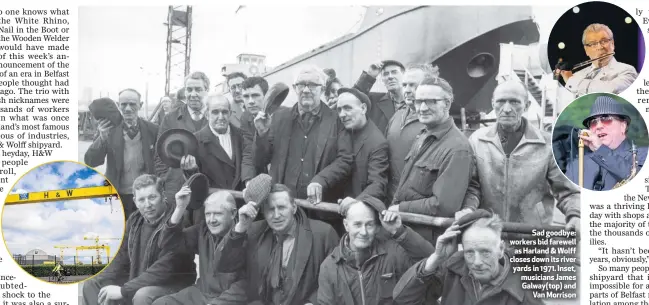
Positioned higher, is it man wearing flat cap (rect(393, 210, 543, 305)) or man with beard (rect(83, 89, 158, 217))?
man with beard (rect(83, 89, 158, 217))

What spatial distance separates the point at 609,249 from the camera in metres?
4.92

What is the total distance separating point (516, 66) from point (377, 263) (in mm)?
1883

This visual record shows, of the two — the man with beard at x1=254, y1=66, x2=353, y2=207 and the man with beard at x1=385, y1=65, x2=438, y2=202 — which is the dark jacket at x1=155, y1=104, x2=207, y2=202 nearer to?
the man with beard at x1=254, y1=66, x2=353, y2=207

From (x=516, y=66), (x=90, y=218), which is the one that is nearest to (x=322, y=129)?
(x=516, y=66)

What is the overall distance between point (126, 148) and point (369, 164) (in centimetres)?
199

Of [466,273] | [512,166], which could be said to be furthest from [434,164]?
[466,273]

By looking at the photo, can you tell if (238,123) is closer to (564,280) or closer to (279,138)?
(279,138)

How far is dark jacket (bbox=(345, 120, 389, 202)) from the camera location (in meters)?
4.87

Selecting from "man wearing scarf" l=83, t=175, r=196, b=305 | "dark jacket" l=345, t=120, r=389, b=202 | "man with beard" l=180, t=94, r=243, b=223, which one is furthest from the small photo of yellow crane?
"dark jacket" l=345, t=120, r=389, b=202

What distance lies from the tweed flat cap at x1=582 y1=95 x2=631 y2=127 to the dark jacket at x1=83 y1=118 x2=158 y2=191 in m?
3.45

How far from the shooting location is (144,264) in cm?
507

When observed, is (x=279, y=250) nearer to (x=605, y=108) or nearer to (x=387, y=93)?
(x=387, y=93)

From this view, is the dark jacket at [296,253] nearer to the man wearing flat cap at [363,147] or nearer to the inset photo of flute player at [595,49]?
the man wearing flat cap at [363,147]

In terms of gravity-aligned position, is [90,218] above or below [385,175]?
below
